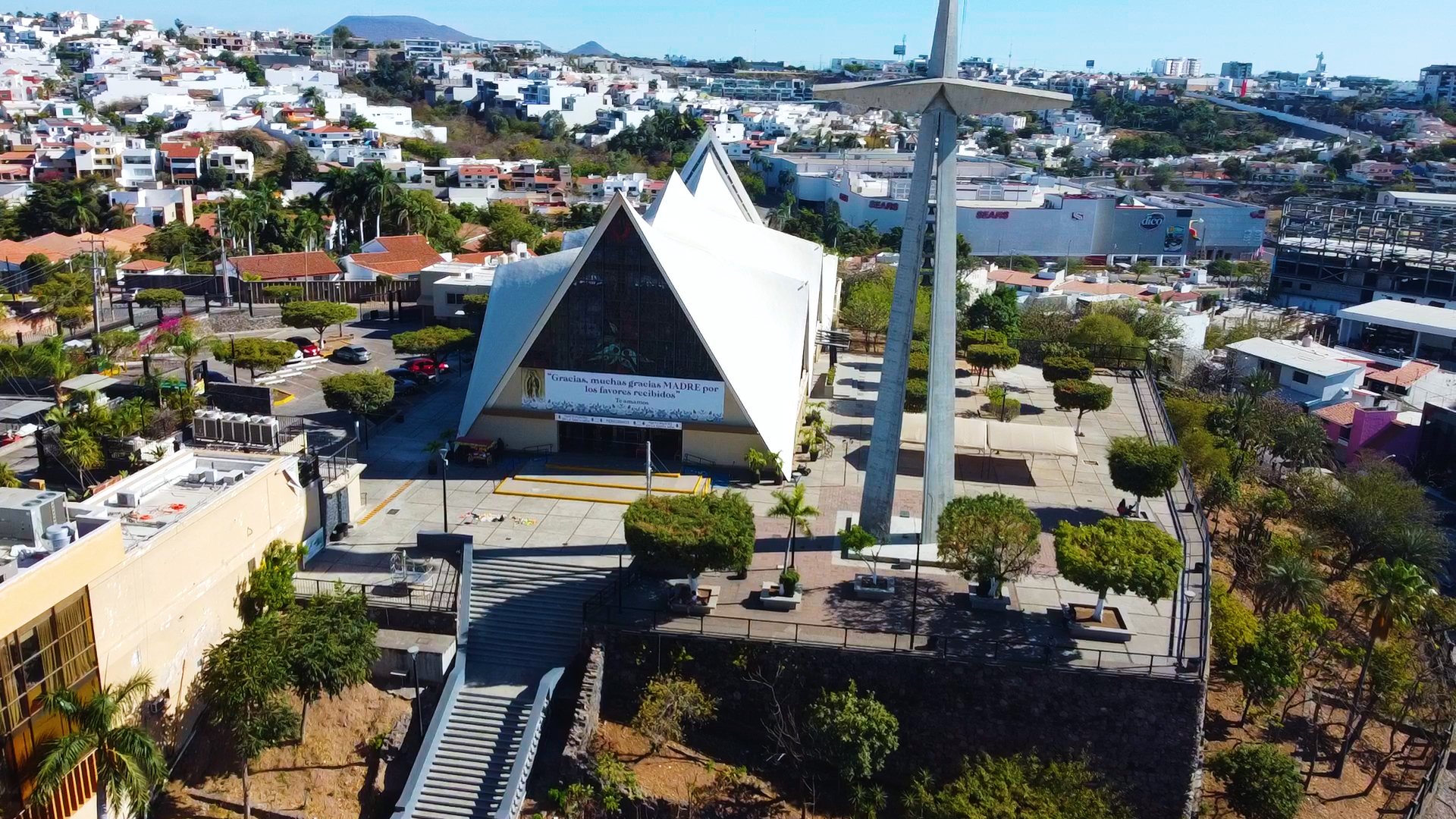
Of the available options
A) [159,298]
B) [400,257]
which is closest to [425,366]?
[159,298]

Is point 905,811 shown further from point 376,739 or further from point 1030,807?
point 376,739

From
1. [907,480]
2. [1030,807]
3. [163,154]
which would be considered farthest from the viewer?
[163,154]

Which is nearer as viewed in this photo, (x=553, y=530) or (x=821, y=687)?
(x=821, y=687)

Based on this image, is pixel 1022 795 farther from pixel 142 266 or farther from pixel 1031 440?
pixel 142 266

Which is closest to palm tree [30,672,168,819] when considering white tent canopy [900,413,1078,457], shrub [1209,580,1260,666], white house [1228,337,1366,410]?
white tent canopy [900,413,1078,457]

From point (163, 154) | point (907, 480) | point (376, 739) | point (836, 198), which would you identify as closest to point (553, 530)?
point (376, 739)

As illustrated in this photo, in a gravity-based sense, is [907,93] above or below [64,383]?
above
